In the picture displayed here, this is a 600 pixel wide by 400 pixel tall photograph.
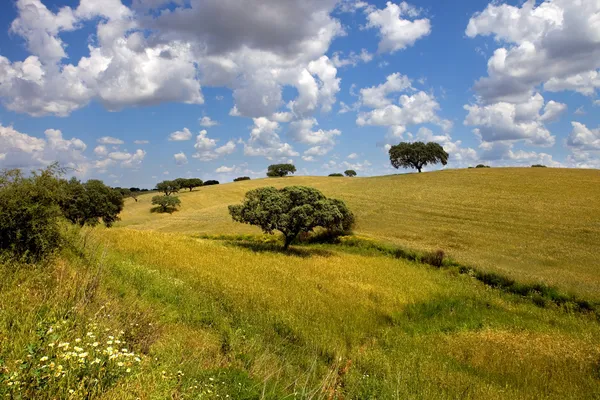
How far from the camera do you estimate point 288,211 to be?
103ft

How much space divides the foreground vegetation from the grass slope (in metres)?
9.00

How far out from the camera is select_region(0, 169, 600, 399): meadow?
6418mm

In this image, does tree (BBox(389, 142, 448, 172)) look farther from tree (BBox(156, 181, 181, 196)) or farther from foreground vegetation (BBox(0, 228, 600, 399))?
foreground vegetation (BBox(0, 228, 600, 399))

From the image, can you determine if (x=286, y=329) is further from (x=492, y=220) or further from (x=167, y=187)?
(x=167, y=187)

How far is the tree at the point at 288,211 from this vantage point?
30.8 m

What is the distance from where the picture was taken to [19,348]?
17.0ft

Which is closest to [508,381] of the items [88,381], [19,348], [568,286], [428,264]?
[88,381]

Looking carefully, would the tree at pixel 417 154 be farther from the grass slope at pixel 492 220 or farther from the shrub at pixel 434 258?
the shrub at pixel 434 258

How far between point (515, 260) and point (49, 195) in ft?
110

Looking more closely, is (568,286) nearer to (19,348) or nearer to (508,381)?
(508,381)

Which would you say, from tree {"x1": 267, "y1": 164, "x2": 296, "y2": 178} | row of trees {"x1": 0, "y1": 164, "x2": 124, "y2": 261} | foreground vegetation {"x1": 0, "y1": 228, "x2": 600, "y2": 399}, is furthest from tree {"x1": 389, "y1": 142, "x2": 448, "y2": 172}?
row of trees {"x1": 0, "y1": 164, "x2": 124, "y2": 261}

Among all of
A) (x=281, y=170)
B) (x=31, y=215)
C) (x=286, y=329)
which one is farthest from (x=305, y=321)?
(x=281, y=170)

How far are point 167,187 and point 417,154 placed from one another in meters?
69.7

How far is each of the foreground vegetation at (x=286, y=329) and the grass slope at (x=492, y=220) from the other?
354 inches
